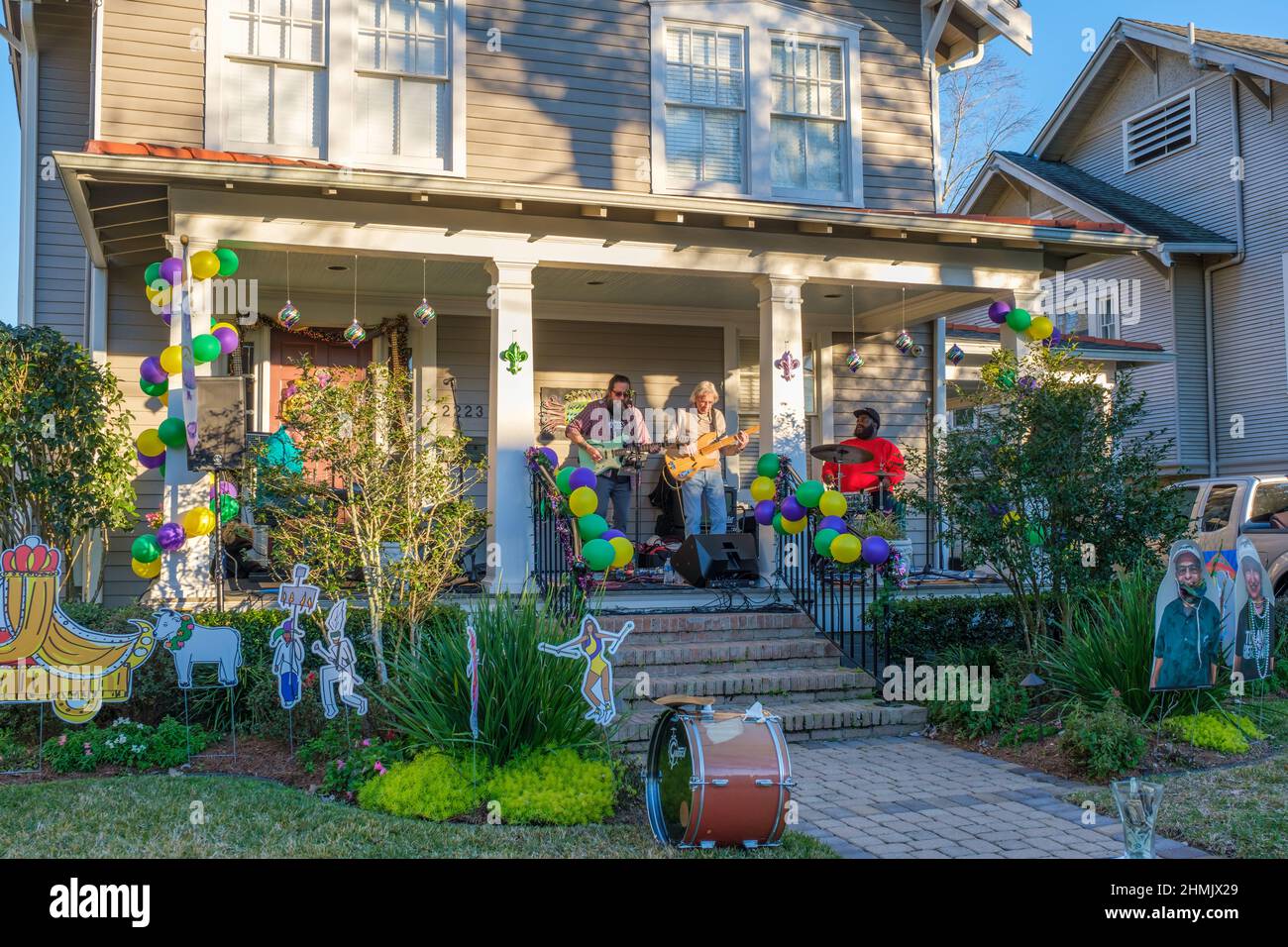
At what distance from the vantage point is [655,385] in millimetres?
12086

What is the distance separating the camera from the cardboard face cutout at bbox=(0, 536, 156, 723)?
244 inches

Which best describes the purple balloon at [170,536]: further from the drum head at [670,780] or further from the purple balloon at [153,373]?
the drum head at [670,780]

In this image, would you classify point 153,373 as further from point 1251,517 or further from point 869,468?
point 1251,517

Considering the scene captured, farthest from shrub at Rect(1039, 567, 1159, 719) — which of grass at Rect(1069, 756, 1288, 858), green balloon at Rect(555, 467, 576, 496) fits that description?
green balloon at Rect(555, 467, 576, 496)

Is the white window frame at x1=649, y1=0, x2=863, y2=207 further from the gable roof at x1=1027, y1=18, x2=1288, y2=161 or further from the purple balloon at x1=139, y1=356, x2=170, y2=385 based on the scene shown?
the gable roof at x1=1027, y1=18, x2=1288, y2=161

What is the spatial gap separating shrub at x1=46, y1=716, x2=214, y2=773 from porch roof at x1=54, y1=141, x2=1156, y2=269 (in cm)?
386

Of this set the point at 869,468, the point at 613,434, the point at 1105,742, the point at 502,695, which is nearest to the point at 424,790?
the point at 502,695

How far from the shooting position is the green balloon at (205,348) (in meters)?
7.94

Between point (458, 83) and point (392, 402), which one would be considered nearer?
point (392, 402)

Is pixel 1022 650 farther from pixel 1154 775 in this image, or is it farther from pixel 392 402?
pixel 392 402

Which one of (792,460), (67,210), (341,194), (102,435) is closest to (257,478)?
(102,435)

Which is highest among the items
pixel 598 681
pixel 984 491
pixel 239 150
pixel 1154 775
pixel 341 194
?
pixel 239 150

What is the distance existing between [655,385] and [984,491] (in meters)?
4.71

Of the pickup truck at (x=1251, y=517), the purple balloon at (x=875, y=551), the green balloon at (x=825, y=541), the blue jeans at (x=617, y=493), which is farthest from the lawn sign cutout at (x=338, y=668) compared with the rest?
the pickup truck at (x=1251, y=517)
